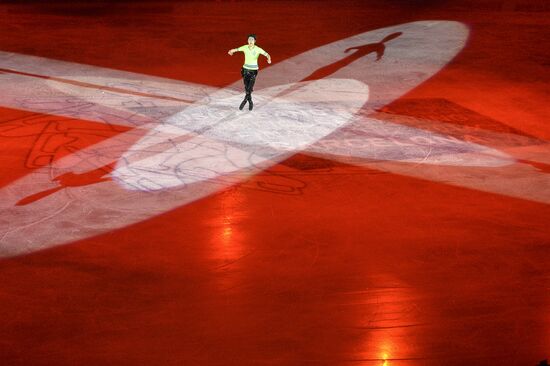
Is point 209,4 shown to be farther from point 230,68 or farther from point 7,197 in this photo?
point 7,197

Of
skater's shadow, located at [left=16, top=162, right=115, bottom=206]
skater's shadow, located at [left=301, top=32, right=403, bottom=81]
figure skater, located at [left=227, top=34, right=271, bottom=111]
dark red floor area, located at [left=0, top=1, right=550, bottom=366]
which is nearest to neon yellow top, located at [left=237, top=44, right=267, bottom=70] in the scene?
figure skater, located at [left=227, top=34, right=271, bottom=111]

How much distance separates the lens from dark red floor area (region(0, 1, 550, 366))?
8.93 m

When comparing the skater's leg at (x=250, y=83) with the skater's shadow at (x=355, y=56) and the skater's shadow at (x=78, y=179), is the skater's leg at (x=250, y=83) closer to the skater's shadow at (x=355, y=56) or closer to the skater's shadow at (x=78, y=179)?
the skater's shadow at (x=355, y=56)

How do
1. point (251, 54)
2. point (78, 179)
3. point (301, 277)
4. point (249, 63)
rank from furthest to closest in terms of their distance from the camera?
point (249, 63) < point (251, 54) < point (78, 179) < point (301, 277)

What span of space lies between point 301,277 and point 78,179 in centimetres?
520

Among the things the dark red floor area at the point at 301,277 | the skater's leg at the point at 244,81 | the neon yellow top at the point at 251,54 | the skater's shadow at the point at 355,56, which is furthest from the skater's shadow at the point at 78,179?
the skater's shadow at the point at 355,56

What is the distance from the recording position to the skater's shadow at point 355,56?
66.8 feet

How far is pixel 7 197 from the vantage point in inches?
506

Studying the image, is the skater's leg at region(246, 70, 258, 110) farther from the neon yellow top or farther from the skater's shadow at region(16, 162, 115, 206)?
the skater's shadow at region(16, 162, 115, 206)

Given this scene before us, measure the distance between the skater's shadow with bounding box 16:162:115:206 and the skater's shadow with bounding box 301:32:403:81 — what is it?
7.57 meters

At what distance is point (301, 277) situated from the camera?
10.6 metres

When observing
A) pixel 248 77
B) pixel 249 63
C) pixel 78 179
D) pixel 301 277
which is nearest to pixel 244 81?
pixel 248 77

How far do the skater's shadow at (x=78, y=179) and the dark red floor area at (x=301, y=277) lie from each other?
83 centimetres

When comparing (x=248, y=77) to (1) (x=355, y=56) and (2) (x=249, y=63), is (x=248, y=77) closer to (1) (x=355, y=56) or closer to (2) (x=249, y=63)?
(2) (x=249, y=63)
